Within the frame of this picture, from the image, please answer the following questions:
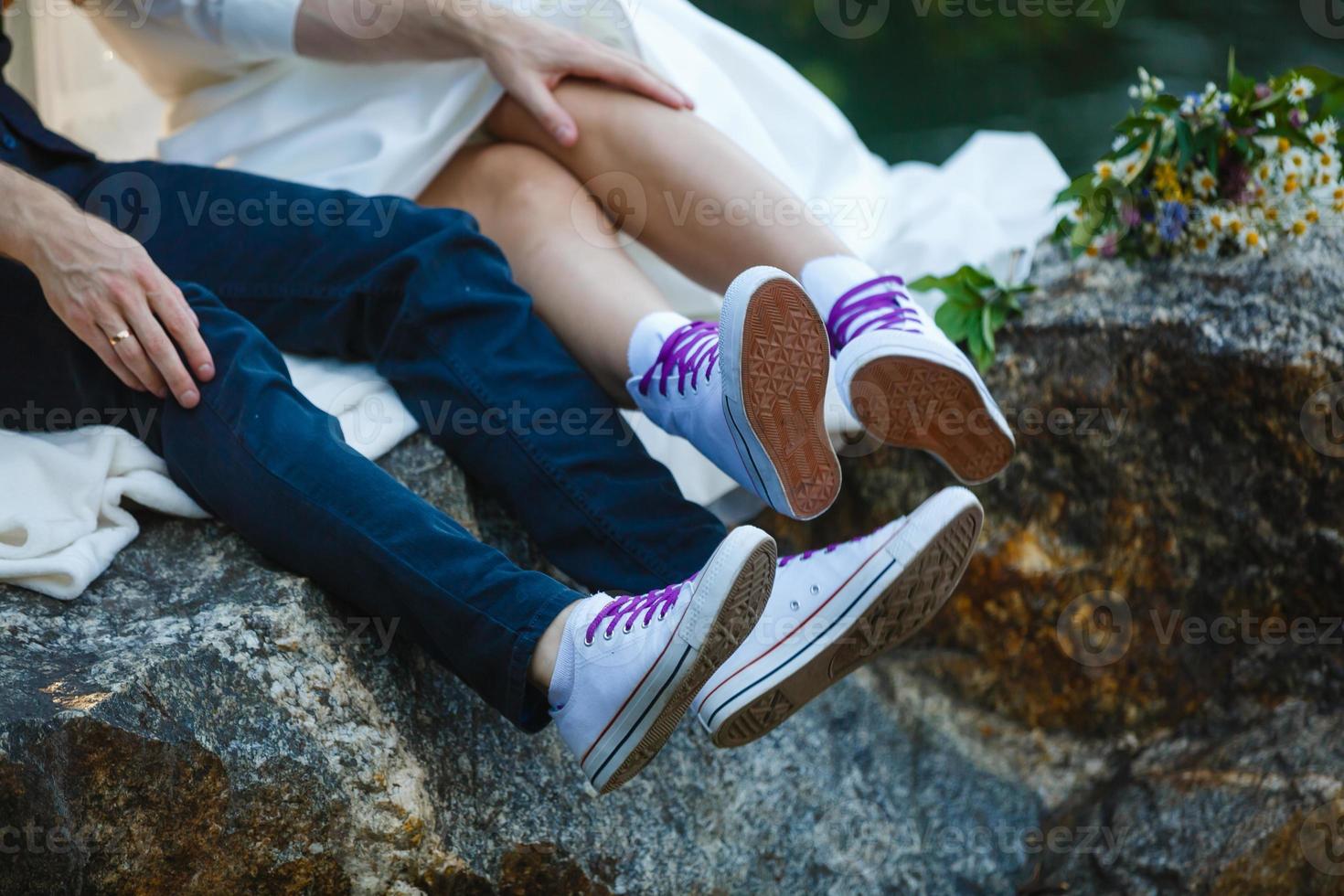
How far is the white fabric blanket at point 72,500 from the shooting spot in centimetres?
84

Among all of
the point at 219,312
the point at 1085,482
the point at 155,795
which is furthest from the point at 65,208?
the point at 1085,482

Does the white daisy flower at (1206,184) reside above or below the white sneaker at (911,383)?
below

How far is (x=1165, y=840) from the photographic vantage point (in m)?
1.07

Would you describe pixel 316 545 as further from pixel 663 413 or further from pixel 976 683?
pixel 976 683

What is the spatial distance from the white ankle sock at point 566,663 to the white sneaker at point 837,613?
0.37ft

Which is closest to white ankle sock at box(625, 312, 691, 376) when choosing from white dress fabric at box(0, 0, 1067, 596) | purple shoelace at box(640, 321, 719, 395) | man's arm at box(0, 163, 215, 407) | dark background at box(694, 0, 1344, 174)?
purple shoelace at box(640, 321, 719, 395)

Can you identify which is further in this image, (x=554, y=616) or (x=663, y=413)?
(x=663, y=413)

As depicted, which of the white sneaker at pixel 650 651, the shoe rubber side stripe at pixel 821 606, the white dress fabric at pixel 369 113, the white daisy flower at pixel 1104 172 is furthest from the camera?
the white daisy flower at pixel 1104 172

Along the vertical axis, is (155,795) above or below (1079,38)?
above

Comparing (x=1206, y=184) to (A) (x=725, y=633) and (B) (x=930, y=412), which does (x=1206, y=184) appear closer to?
(B) (x=930, y=412)

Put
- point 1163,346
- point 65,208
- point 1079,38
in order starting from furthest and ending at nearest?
point 1079,38
point 1163,346
point 65,208

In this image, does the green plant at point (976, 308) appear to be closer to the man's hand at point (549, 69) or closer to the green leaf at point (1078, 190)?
the green leaf at point (1078, 190)

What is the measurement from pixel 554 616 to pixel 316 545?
193mm
